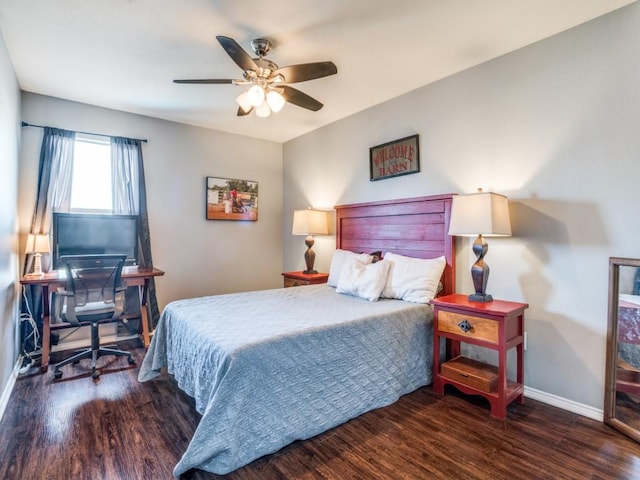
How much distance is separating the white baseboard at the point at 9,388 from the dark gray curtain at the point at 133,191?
46.1 inches

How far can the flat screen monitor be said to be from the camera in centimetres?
329

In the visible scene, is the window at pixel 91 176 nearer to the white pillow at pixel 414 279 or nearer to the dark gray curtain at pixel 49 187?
the dark gray curtain at pixel 49 187

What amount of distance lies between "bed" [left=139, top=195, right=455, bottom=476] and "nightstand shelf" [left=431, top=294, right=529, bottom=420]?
0.54 ft

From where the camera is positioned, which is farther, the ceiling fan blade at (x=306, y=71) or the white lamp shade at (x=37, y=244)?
the white lamp shade at (x=37, y=244)

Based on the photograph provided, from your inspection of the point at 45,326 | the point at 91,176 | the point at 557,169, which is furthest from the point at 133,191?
the point at 557,169

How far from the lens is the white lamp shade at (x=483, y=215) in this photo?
7.43 ft

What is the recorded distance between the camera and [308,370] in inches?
76.4

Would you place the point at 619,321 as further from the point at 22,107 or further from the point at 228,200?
the point at 22,107

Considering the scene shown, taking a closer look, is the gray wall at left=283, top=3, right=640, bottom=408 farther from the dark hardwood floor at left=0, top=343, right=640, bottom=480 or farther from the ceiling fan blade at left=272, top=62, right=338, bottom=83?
the ceiling fan blade at left=272, top=62, right=338, bottom=83

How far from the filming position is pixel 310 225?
4047 millimetres

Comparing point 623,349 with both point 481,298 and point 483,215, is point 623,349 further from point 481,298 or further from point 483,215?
point 483,215

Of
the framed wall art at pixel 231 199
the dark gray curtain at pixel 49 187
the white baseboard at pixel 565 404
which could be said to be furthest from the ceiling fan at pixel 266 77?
the white baseboard at pixel 565 404

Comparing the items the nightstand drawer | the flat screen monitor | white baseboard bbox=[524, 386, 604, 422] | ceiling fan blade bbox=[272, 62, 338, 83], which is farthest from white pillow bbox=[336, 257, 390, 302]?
the flat screen monitor

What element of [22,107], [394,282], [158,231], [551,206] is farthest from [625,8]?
[22,107]
